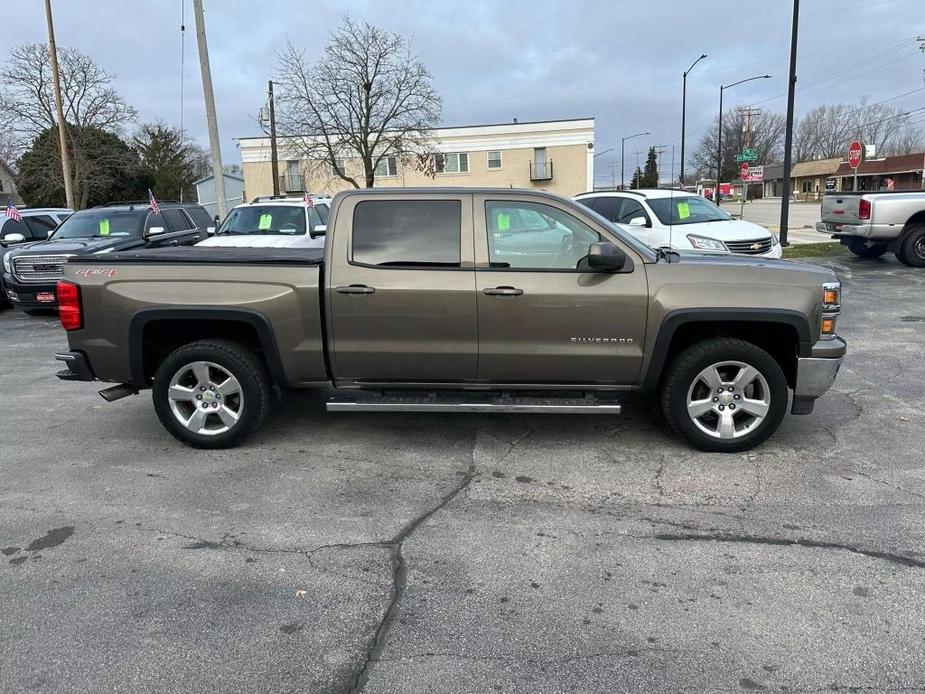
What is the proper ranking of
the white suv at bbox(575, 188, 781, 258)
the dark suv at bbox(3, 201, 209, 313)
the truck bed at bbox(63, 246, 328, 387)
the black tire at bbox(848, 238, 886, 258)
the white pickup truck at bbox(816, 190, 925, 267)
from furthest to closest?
1. the black tire at bbox(848, 238, 886, 258)
2. the white pickup truck at bbox(816, 190, 925, 267)
3. the white suv at bbox(575, 188, 781, 258)
4. the dark suv at bbox(3, 201, 209, 313)
5. the truck bed at bbox(63, 246, 328, 387)

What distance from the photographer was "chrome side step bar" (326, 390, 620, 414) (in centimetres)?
489

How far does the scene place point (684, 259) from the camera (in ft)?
17.0

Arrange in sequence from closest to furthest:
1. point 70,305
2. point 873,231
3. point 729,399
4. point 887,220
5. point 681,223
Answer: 1. point 729,399
2. point 70,305
3. point 681,223
4. point 887,220
5. point 873,231

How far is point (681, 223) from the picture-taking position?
1262 centimetres

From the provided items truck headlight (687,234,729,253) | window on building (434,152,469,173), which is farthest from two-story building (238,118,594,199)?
truck headlight (687,234,729,253)

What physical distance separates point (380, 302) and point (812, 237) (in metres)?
22.4

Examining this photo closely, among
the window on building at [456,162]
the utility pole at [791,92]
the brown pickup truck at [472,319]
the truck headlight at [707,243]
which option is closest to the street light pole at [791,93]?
the utility pole at [791,92]

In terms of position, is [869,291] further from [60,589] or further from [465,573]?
[60,589]

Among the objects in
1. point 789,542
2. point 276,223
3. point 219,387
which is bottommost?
point 789,542

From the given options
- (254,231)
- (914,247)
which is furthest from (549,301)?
(914,247)

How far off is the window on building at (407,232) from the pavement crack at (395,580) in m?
1.52

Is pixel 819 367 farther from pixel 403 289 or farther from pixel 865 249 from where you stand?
pixel 865 249

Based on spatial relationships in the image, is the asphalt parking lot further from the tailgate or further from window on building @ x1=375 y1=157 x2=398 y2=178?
window on building @ x1=375 y1=157 x2=398 y2=178

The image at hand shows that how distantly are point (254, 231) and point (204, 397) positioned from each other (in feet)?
27.2
